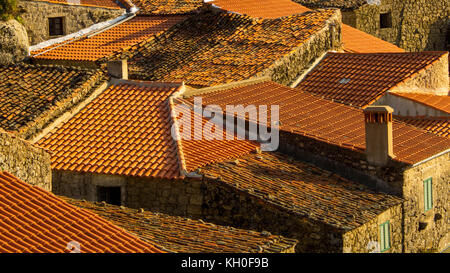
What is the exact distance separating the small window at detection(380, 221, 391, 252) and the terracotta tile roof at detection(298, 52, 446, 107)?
25.8ft

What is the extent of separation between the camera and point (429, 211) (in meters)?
20.5

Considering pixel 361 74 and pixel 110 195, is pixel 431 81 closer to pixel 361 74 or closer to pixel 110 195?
pixel 361 74

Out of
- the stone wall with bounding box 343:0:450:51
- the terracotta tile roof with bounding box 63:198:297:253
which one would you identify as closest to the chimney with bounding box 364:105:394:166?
the terracotta tile roof with bounding box 63:198:297:253

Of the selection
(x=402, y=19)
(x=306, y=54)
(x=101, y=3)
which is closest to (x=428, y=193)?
(x=306, y=54)

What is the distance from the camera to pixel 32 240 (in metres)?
13.6

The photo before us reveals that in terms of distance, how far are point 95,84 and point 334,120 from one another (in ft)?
20.0

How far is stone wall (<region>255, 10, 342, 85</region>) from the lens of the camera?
27.5 m

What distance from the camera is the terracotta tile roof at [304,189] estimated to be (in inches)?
695

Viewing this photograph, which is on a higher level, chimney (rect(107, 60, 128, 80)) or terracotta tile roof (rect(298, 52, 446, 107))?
chimney (rect(107, 60, 128, 80))

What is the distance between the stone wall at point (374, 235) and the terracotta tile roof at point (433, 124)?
20.7 feet

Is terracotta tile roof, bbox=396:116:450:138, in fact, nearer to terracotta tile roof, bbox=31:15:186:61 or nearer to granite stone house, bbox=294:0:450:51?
terracotta tile roof, bbox=31:15:186:61

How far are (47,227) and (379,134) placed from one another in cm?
800

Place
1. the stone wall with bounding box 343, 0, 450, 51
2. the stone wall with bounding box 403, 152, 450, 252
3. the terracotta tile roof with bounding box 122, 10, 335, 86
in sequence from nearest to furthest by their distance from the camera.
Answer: the stone wall with bounding box 403, 152, 450, 252, the terracotta tile roof with bounding box 122, 10, 335, 86, the stone wall with bounding box 343, 0, 450, 51
